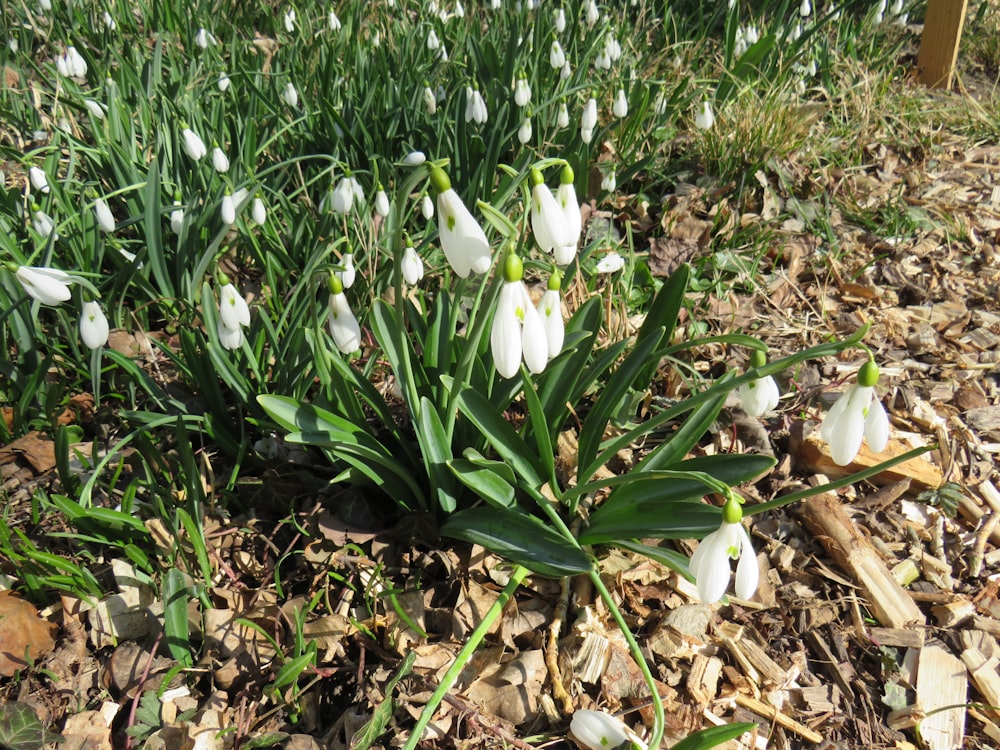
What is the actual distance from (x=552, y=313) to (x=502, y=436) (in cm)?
40

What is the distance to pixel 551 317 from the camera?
4.40 ft

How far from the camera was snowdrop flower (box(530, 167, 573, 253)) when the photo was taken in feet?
4.21

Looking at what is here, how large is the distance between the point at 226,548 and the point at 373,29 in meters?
2.94

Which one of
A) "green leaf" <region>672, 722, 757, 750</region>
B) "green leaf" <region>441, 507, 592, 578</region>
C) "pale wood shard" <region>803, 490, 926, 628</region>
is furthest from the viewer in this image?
"pale wood shard" <region>803, 490, 926, 628</region>

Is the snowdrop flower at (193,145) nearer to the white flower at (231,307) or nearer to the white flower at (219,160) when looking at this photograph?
the white flower at (219,160)

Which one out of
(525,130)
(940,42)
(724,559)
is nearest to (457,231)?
(724,559)

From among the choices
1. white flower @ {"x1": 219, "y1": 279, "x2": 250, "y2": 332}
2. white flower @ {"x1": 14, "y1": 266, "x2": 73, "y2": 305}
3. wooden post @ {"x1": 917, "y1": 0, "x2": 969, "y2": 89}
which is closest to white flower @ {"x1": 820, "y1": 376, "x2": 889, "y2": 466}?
white flower @ {"x1": 219, "y1": 279, "x2": 250, "y2": 332}

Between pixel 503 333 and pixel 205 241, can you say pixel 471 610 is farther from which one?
pixel 205 241

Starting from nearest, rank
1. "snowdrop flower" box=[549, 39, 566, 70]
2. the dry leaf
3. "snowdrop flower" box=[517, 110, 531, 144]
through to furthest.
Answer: the dry leaf
"snowdrop flower" box=[517, 110, 531, 144]
"snowdrop flower" box=[549, 39, 566, 70]

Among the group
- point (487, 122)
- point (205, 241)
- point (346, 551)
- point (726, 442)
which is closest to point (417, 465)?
point (346, 551)

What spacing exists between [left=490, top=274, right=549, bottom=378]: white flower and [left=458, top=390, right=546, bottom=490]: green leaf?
1.11 ft

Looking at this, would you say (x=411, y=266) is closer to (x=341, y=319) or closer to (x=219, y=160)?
(x=341, y=319)

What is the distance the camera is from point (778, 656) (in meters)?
1.72

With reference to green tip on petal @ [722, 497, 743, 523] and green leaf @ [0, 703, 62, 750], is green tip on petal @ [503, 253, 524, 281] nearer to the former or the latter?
green tip on petal @ [722, 497, 743, 523]
